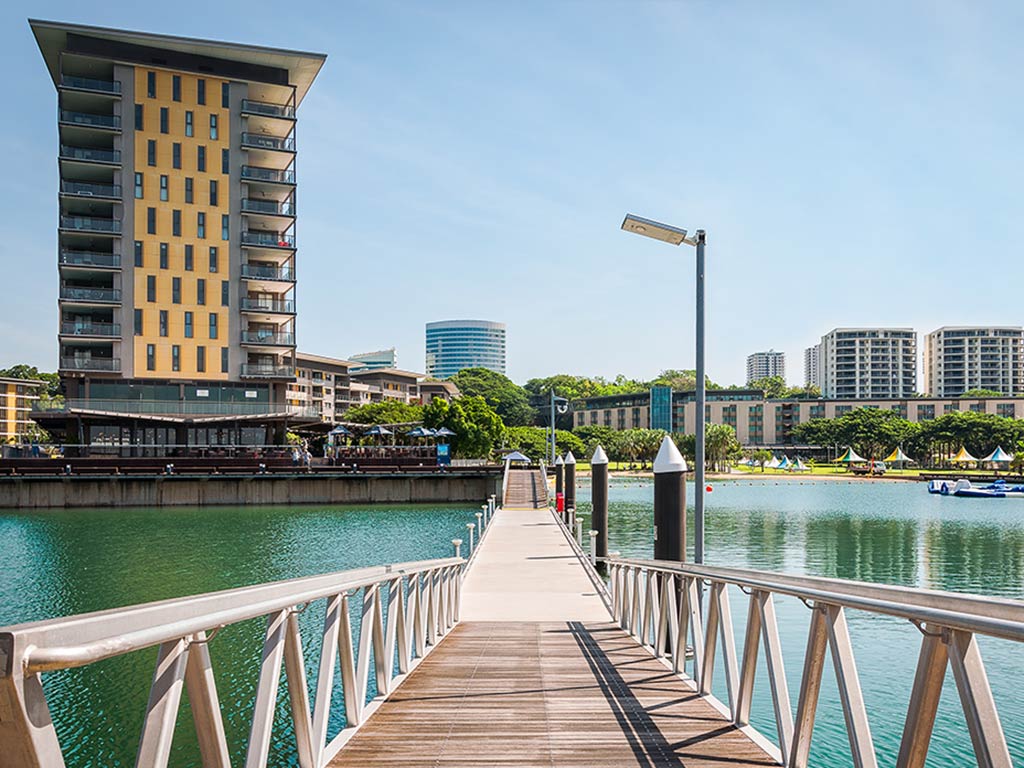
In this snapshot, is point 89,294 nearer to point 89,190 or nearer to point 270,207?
point 89,190

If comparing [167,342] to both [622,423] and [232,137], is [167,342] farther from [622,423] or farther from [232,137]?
[622,423]

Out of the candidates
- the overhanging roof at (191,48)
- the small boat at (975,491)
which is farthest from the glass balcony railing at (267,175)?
the small boat at (975,491)

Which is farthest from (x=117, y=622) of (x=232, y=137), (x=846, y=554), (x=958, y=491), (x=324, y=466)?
(x=958, y=491)

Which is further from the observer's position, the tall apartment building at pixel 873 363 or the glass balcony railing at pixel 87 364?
the tall apartment building at pixel 873 363

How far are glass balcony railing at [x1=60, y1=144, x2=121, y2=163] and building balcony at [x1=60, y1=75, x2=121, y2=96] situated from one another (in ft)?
11.8

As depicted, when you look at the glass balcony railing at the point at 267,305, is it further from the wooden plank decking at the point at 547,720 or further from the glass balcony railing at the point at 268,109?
the wooden plank decking at the point at 547,720

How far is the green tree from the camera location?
15050cm

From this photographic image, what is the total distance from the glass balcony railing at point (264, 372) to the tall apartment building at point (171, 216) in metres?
0.09

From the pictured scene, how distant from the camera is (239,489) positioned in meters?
49.8

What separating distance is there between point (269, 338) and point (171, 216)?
32.2ft

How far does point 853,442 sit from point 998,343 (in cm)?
8388

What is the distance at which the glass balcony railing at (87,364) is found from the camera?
53969 millimetres

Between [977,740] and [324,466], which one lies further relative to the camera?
[324,466]

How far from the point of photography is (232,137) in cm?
5828
